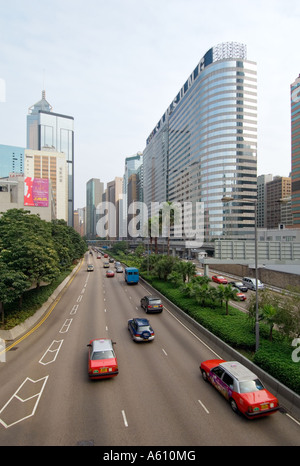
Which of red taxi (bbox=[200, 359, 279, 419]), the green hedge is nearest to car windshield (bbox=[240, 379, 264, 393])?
red taxi (bbox=[200, 359, 279, 419])

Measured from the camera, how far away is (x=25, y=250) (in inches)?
901

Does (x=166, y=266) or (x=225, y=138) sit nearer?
(x=166, y=266)

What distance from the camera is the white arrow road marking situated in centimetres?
1082

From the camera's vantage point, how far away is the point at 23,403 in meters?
11.9

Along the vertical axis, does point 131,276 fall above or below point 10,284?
below

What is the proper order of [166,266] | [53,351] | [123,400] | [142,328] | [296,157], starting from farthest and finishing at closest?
1. [296,157]
2. [166,266]
3. [142,328]
4. [53,351]
5. [123,400]

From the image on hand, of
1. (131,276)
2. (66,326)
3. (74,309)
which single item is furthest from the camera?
(131,276)

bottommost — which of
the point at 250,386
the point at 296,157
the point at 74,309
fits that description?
the point at 74,309

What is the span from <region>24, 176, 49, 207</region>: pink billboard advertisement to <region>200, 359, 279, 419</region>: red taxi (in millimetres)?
59689

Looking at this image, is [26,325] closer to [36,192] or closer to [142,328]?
[142,328]

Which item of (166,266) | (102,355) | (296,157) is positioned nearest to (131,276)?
(166,266)

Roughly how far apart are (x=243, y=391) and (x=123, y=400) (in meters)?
5.45
